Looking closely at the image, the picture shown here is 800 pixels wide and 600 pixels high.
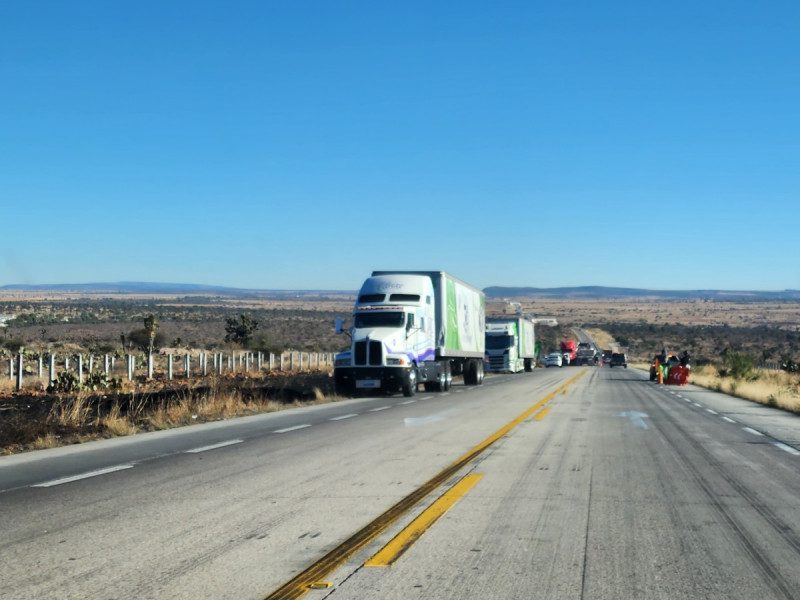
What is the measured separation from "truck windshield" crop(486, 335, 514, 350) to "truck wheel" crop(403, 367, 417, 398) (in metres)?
28.5

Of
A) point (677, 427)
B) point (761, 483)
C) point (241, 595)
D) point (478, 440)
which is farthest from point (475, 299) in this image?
point (241, 595)

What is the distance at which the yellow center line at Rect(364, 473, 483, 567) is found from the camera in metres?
6.99

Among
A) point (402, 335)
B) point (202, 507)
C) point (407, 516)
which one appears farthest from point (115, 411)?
point (402, 335)

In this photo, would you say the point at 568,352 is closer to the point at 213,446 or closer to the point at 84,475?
the point at 213,446

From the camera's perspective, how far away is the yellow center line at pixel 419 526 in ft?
22.9

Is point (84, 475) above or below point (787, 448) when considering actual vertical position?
above

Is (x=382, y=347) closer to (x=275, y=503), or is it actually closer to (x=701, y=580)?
(x=275, y=503)

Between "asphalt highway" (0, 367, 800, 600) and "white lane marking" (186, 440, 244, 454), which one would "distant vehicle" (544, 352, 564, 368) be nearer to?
"asphalt highway" (0, 367, 800, 600)

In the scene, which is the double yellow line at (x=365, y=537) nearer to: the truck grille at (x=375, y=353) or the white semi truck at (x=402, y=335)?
the truck grille at (x=375, y=353)

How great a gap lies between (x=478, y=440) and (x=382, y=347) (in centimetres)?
1439

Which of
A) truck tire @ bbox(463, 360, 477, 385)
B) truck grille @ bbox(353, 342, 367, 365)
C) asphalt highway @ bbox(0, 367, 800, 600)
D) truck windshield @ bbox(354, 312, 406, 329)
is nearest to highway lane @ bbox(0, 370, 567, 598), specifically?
asphalt highway @ bbox(0, 367, 800, 600)

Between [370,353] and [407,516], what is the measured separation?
21.5m

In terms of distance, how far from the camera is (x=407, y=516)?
8602 millimetres

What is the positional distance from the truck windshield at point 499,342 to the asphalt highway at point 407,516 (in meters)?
42.4
